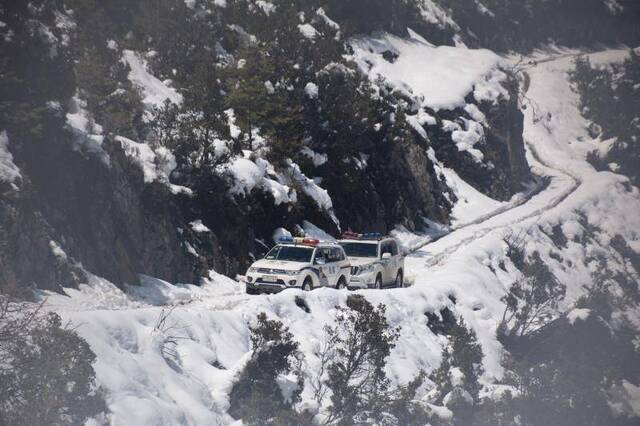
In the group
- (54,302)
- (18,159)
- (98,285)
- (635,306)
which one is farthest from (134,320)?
(635,306)

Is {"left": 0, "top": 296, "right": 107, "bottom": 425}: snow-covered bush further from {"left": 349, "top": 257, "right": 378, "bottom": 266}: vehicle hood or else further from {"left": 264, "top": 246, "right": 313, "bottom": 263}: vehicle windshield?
{"left": 349, "top": 257, "right": 378, "bottom": 266}: vehicle hood

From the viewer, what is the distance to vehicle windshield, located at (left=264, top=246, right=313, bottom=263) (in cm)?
2623

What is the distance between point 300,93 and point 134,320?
28326mm

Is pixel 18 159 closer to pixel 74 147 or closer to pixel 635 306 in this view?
pixel 74 147

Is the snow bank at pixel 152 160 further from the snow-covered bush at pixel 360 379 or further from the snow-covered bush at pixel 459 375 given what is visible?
the snow-covered bush at pixel 459 375

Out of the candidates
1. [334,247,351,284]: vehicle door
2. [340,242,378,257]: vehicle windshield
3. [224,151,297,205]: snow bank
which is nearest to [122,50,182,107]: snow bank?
[224,151,297,205]: snow bank

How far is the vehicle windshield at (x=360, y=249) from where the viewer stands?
3078 centimetres

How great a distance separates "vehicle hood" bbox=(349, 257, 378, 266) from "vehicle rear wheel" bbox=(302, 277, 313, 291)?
402cm

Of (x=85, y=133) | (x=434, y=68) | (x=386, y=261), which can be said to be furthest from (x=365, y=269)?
(x=434, y=68)

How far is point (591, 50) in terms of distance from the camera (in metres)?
131

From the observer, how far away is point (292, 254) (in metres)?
26.4

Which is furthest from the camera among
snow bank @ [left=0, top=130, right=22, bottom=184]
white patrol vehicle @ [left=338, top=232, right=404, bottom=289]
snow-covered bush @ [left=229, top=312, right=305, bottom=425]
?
white patrol vehicle @ [left=338, top=232, right=404, bottom=289]

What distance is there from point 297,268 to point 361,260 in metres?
5.32

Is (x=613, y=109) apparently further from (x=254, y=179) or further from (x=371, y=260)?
(x=371, y=260)
